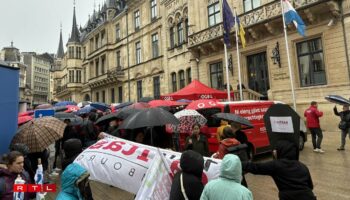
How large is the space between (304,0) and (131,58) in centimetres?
2130

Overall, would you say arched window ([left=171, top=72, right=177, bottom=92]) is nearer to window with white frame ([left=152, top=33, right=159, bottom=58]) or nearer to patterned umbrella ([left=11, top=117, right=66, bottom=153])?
window with white frame ([left=152, top=33, right=159, bottom=58])

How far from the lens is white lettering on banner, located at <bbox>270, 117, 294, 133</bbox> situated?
11.5 ft

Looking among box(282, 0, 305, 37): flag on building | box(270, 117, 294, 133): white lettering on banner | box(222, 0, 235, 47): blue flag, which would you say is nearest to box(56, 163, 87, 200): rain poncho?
box(270, 117, 294, 133): white lettering on banner

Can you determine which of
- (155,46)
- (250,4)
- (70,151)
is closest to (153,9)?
(155,46)

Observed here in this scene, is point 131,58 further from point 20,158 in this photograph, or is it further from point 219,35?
point 20,158

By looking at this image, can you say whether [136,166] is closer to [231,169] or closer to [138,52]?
[231,169]

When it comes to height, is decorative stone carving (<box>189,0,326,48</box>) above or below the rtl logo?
above

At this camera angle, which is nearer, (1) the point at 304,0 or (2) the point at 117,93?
(1) the point at 304,0

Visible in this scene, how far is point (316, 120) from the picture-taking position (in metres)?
10.7

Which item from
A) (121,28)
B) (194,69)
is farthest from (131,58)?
(194,69)

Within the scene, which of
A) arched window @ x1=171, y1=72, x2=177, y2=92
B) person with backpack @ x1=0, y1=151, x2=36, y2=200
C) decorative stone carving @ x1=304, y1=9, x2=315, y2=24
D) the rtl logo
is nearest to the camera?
the rtl logo

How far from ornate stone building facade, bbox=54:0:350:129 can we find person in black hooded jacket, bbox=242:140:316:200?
1300cm

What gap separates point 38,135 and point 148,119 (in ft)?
7.50

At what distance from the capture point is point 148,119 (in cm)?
595
